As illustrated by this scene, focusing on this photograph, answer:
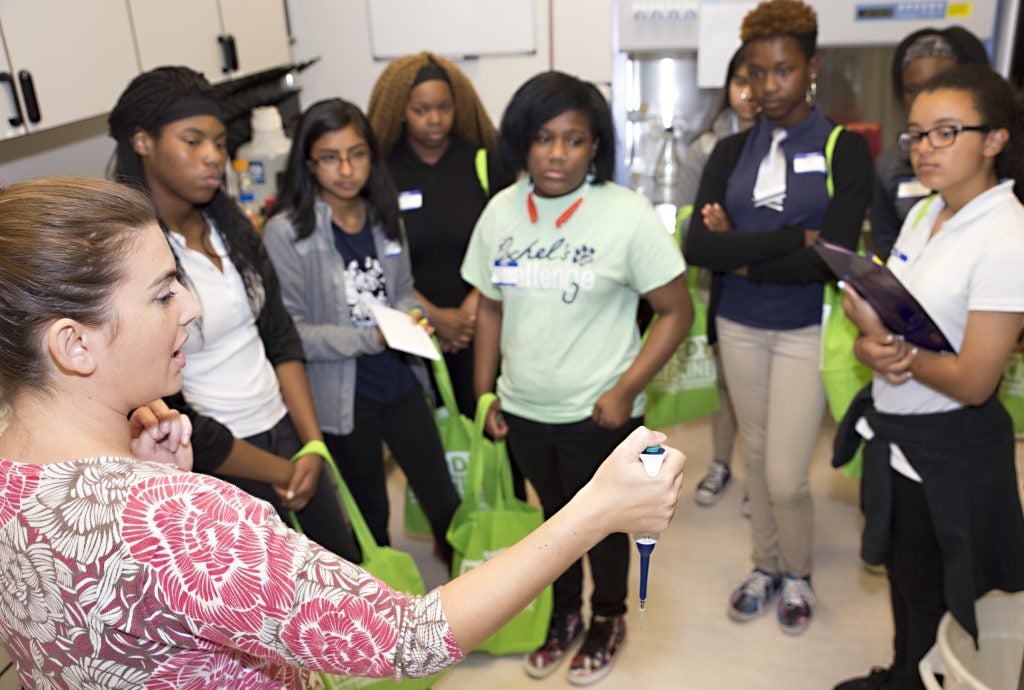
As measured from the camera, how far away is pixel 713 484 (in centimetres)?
330

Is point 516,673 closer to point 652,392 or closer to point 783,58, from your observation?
point 652,392

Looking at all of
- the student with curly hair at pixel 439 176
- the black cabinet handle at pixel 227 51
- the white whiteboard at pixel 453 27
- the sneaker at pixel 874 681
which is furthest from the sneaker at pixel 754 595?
the white whiteboard at pixel 453 27

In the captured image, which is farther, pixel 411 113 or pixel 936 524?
pixel 411 113

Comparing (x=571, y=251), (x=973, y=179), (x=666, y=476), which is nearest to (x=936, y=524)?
(x=973, y=179)

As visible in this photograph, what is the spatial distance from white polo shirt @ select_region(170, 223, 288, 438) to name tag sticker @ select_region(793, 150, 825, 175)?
1.47 m

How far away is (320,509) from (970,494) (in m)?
1.46

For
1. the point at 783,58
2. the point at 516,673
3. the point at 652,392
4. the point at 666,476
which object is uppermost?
the point at 783,58

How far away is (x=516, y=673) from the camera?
96.3 inches

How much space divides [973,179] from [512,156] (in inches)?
40.7

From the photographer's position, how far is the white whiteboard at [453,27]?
4195 mm

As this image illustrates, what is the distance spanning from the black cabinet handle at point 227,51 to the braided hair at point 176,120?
125 cm

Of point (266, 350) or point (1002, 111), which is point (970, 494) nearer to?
point (1002, 111)

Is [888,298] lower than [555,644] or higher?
higher


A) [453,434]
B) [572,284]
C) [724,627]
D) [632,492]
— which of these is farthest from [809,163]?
[632,492]
